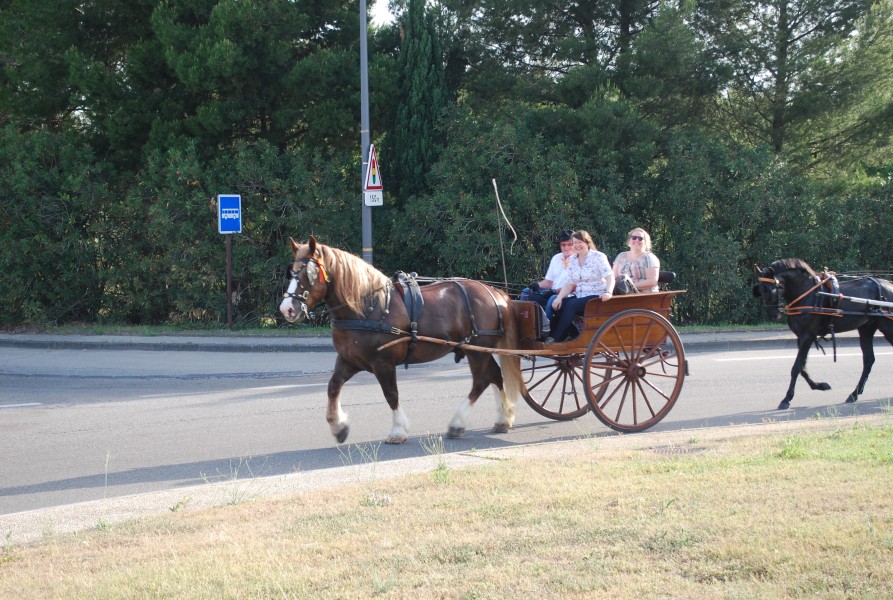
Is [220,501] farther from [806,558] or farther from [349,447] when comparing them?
[806,558]

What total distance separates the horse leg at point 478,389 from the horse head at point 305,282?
186 cm

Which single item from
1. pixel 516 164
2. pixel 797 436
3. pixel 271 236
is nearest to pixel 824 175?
pixel 516 164

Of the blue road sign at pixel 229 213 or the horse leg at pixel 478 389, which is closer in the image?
the horse leg at pixel 478 389

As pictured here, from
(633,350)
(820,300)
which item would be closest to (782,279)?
(820,300)

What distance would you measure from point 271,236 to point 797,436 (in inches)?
567

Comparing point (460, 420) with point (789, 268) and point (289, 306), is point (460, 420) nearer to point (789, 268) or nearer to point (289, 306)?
point (289, 306)

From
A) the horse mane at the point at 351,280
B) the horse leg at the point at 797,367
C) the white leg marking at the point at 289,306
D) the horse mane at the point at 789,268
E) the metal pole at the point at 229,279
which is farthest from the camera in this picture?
the metal pole at the point at 229,279

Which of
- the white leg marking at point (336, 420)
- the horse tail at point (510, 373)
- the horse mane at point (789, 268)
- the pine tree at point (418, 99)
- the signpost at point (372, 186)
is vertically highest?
the pine tree at point (418, 99)

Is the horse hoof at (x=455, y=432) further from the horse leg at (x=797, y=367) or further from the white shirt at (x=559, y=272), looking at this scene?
the horse leg at (x=797, y=367)

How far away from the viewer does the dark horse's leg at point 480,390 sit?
8.92 metres

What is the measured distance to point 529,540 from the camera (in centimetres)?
478

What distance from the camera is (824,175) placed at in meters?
22.9

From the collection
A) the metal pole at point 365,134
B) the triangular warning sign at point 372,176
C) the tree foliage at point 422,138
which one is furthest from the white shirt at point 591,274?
the tree foliage at point 422,138

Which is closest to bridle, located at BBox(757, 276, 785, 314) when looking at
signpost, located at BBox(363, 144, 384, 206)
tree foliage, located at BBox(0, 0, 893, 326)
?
signpost, located at BBox(363, 144, 384, 206)
